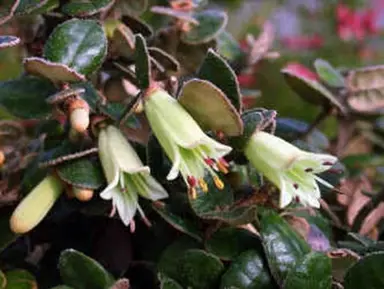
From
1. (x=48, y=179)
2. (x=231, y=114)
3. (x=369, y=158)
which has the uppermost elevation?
(x=231, y=114)

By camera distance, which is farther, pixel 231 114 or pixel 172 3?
pixel 172 3

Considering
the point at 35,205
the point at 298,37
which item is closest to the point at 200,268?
the point at 35,205

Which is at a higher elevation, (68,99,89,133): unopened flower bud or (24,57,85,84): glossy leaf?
(24,57,85,84): glossy leaf

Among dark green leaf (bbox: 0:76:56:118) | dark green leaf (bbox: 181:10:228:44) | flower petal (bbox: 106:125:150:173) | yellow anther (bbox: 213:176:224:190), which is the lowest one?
dark green leaf (bbox: 0:76:56:118)

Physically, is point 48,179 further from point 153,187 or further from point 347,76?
point 347,76

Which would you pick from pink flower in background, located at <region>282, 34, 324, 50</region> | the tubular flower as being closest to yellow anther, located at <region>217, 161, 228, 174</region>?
Result: the tubular flower

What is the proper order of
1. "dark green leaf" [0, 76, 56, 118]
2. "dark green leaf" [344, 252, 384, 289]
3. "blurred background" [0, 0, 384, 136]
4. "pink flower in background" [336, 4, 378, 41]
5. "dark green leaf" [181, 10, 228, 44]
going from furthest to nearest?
1. "pink flower in background" [336, 4, 378, 41]
2. "blurred background" [0, 0, 384, 136]
3. "dark green leaf" [181, 10, 228, 44]
4. "dark green leaf" [0, 76, 56, 118]
5. "dark green leaf" [344, 252, 384, 289]

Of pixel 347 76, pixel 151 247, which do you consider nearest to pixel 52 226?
pixel 151 247

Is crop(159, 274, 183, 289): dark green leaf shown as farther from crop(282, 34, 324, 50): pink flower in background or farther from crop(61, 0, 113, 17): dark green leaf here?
crop(282, 34, 324, 50): pink flower in background
